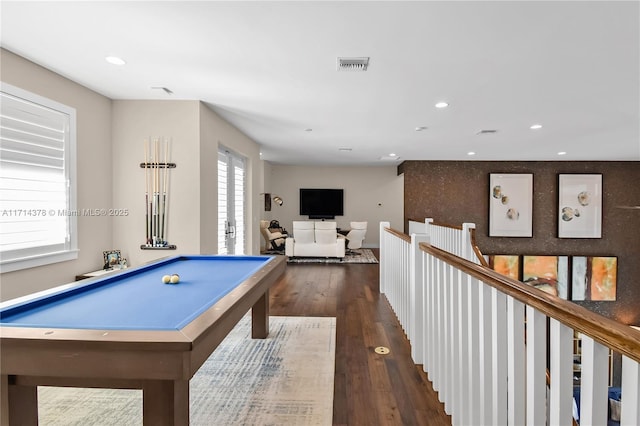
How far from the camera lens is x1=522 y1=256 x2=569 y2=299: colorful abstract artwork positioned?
27.9 feet

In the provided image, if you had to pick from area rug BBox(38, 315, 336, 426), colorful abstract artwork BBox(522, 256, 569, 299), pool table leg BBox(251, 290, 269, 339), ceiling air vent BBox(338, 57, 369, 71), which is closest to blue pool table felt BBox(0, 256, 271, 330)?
pool table leg BBox(251, 290, 269, 339)

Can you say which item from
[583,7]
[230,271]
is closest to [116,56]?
[230,271]

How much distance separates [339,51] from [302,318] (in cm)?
260

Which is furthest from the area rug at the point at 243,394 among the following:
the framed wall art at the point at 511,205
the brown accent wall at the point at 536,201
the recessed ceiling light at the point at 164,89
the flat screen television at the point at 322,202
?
the flat screen television at the point at 322,202

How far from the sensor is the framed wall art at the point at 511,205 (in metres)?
8.60

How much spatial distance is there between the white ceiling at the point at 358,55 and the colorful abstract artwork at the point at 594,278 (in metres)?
4.90

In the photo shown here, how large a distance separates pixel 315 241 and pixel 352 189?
11.1 feet

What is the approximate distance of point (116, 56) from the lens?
9.11ft

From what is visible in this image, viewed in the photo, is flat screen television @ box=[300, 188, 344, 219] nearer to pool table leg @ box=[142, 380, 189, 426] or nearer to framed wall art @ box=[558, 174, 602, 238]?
framed wall art @ box=[558, 174, 602, 238]

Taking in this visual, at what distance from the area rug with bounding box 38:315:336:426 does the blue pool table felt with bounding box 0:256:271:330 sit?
0.70m

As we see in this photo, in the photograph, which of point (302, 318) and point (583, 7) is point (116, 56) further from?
point (583, 7)

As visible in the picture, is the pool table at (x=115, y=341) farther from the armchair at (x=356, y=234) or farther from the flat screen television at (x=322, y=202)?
the flat screen television at (x=322, y=202)

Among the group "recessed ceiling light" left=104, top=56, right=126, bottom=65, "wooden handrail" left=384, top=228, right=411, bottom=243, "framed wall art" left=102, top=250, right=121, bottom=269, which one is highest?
"recessed ceiling light" left=104, top=56, right=126, bottom=65

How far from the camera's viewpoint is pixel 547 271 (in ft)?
27.9
